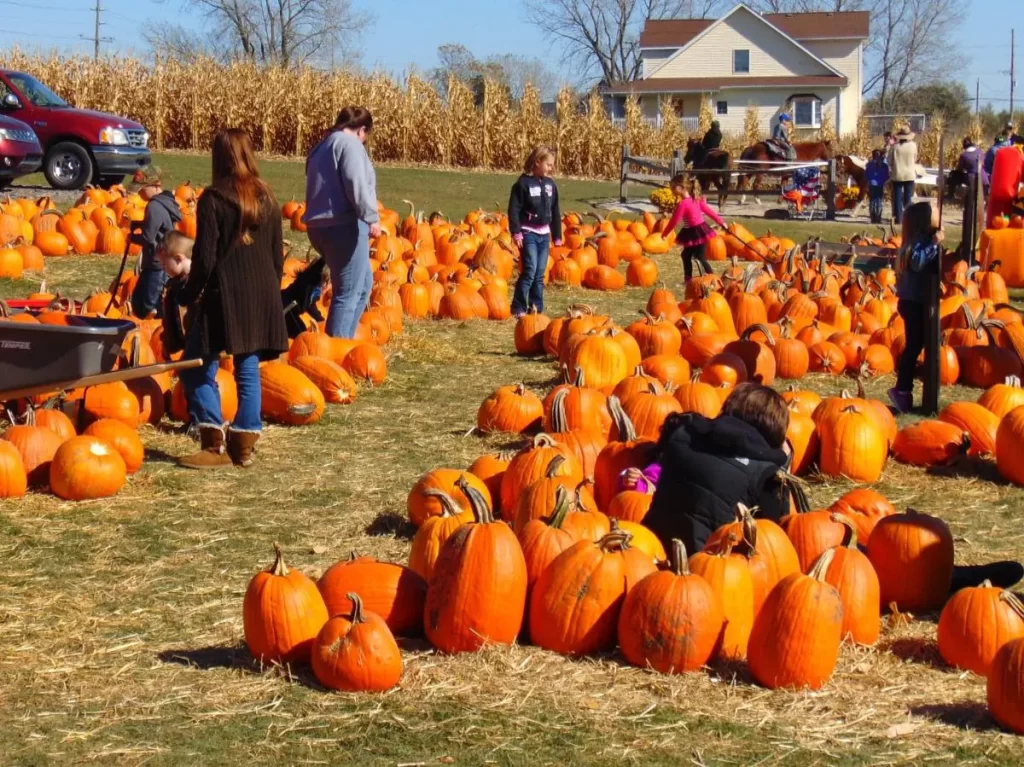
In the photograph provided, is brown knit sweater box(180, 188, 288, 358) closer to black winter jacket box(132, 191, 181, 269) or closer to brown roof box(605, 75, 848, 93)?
black winter jacket box(132, 191, 181, 269)

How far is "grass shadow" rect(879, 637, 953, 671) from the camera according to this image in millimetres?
4785

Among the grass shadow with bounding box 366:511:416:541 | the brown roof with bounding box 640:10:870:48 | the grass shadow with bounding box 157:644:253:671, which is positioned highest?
the brown roof with bounding box 640:10:870:48

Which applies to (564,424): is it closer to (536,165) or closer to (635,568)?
(635,568)

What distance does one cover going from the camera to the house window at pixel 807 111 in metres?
74.2

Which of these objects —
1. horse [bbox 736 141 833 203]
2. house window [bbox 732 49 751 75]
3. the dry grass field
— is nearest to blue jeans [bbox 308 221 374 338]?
the dry grass field

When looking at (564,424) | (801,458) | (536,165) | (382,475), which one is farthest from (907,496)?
(536,165)

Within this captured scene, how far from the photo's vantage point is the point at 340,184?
9.73 metres

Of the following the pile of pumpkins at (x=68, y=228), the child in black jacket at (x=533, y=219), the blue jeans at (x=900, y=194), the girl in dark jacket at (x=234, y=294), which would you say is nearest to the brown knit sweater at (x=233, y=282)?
the girl in dark jacket at (x=234, y=294)

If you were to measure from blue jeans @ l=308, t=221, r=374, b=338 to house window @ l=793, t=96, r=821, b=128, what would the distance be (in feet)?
221

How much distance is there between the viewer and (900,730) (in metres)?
4.07

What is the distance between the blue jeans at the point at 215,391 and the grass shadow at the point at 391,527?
4.12 ft

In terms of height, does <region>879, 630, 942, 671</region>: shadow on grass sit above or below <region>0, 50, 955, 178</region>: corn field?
below

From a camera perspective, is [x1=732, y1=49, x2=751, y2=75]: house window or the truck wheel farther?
[x1=732, y1=49, x2=751, y2=75]: house window

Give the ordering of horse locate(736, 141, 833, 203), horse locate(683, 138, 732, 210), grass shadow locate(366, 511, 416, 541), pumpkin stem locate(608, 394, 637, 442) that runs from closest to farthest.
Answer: grass shadow locate(366, 511, 416, 541) → pumpkin stem locate(608, 394, 637, 442) → horse locate(683, 138, 732, 210) → horse locate(736, 141, 833, 203)
